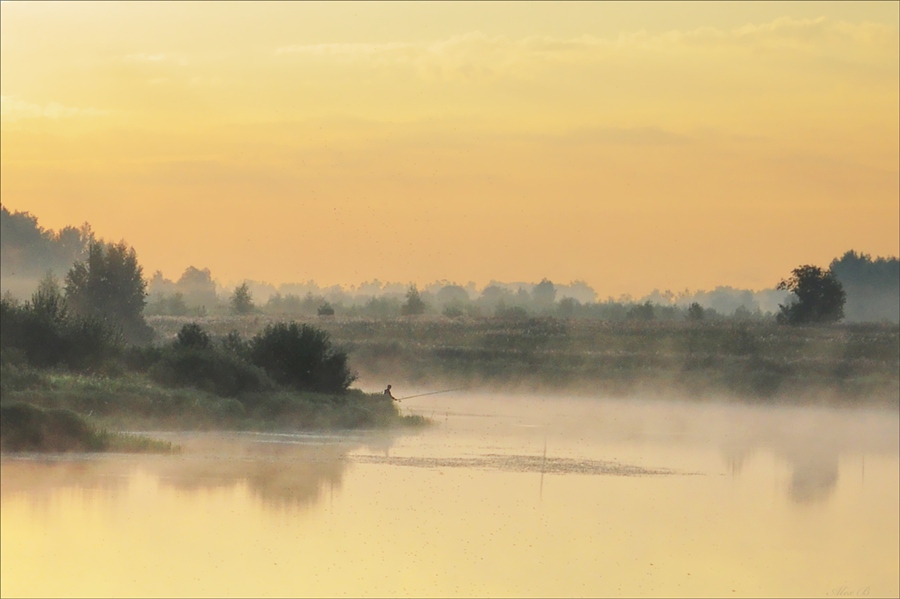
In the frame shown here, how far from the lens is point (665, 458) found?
32656mm

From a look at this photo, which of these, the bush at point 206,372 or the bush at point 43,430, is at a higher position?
the bush at point 206,372

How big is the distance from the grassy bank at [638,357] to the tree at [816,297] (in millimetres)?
6497

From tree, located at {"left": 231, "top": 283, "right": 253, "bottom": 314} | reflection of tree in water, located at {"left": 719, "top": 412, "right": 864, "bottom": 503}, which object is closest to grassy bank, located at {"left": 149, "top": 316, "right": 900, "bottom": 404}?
reflection of tree in water, located at {"left": 719, "top": 412, "right": 864, "bottom": 503}

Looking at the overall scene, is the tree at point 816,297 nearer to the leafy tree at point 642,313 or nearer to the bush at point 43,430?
the leafy tree at point 642,313

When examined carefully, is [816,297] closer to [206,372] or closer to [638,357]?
[638,357]

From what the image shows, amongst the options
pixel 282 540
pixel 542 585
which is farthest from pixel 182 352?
pixel 542 585

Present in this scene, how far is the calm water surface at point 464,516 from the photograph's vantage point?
16109 mm

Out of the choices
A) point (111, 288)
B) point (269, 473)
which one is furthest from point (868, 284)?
point (269, 473)

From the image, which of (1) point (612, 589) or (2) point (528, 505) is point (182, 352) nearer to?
(2) point (528, 505)

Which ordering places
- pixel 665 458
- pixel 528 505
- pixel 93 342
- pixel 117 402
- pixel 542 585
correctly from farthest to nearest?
1. pixel 93 342
2. pixel 665 458
3. pixel 117 402
4. pixel 528 505
5. pixel 542 585

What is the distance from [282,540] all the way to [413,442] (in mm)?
15776

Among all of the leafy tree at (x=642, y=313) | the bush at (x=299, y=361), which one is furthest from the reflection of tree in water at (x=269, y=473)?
the leafy tree at (x=642, y=313)

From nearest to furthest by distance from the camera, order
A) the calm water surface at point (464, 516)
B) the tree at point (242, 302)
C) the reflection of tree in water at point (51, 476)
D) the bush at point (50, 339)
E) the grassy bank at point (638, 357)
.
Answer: the calm water surface at point (464, 516) < the reflection of tree in water at point (51, 476) < the bush at point (50, 339) < the grassy bank at point (638, 357) < the tree at point (242, 302)

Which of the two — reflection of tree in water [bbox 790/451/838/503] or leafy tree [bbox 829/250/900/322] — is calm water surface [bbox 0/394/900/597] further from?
leafy tree [bbox 829/250/900/322]
